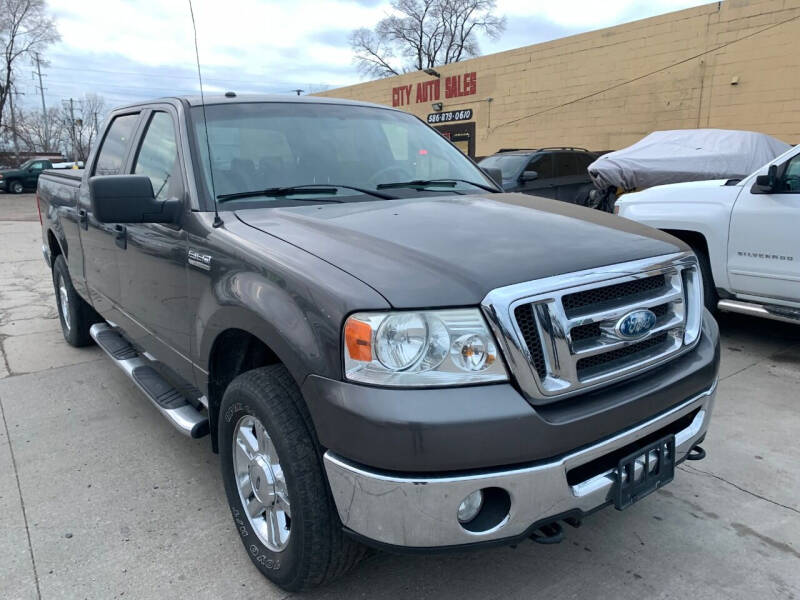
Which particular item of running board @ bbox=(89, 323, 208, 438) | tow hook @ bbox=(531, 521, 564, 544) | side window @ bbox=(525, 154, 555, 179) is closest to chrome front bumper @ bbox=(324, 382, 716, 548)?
tow hook @ bbox=(531, 521, 564, 544)

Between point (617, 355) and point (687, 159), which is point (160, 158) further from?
point (687, 159)

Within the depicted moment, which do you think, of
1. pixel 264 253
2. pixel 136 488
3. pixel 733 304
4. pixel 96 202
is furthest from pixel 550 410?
pixel 733 304

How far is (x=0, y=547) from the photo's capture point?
266cm

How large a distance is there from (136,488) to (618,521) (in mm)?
2345

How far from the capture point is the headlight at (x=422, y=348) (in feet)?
6.00

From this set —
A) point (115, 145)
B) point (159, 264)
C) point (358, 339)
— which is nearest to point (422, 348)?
point (358, 339)

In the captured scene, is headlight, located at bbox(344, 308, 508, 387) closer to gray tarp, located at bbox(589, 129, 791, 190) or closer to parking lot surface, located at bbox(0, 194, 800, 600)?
parking lot surface, located at bbox(0, 194, 800, 600)

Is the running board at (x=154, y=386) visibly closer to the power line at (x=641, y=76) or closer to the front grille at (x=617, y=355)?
the front grille at (x=617, y=355)

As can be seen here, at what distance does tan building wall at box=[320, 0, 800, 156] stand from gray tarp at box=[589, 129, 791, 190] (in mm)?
4224

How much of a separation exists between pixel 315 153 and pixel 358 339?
1.56 m

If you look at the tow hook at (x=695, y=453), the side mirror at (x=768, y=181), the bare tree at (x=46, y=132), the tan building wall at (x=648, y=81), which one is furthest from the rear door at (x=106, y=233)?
the bare tree at (x=46, y=132)

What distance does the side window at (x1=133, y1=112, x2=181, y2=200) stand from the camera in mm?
3049

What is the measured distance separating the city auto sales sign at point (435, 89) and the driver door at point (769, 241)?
50.2 feet

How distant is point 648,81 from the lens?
14.3m
